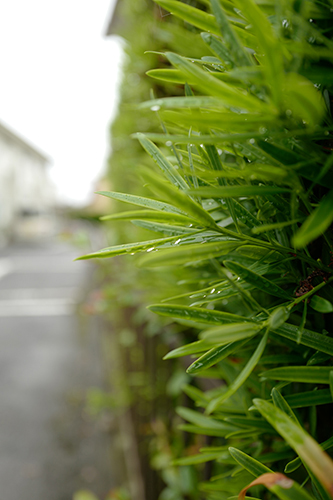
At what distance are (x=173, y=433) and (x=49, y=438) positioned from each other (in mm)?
1575

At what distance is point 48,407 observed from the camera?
10.4 feet

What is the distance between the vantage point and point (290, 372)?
304 millimetres

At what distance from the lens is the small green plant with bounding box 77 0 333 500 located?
0.21 m

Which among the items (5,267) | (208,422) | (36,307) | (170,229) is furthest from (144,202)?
(5,267)

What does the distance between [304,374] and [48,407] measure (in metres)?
3.39

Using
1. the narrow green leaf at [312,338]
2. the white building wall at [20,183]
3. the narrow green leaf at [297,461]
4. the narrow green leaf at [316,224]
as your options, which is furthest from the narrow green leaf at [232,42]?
the white building wall at [20,183]

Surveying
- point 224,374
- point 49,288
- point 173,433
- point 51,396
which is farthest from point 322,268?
point 49,288

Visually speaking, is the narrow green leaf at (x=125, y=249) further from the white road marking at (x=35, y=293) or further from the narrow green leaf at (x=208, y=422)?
the white road marking at (x=35, y=293)

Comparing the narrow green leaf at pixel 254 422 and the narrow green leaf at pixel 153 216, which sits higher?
the narrow green leaf at pixel 153 216

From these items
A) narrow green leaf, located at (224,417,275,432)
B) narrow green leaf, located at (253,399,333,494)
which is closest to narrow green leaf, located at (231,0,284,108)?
narrow green leaf, located at (253,399,333,494)

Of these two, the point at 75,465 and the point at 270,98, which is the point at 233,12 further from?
the point at 75,465

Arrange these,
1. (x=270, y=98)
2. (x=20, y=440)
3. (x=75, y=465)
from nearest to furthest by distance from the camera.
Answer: (x=270, y=98)
(x=75, y=465)
(x=20, y=440)

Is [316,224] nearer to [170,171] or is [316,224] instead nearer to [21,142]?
[170,171]

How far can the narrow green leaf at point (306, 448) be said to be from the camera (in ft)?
0.68
